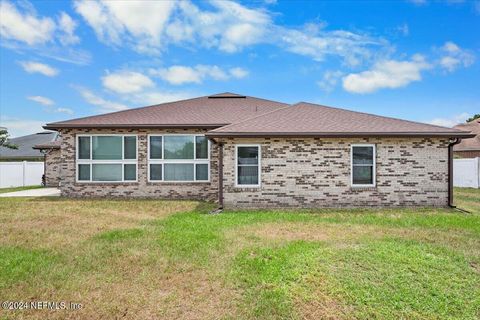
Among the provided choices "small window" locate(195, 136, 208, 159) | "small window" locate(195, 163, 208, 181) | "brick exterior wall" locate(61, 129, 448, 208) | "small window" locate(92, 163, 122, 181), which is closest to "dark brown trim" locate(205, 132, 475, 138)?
"brick exterior wall" locate(61, 129, 448, 208)

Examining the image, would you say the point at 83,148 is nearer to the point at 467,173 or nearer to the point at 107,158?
the point at 107,158

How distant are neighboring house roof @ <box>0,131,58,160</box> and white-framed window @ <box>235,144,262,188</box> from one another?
951 inches

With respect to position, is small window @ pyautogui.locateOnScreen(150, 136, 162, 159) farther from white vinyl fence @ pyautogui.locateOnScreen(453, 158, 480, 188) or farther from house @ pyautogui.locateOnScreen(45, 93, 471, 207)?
white vinyl fence @ pyautogui.locateOnScreen(453, 158, 480, 188)

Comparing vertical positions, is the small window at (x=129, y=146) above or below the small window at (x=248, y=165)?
above

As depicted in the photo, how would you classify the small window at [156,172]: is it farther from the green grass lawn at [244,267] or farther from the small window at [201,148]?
the green grass lawn at [244,267]

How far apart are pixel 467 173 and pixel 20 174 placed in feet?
93.8

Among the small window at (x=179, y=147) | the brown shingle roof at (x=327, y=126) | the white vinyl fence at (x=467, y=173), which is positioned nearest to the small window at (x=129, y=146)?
the small window at (x=179, y=147)

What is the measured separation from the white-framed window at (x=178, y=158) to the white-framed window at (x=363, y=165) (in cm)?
603

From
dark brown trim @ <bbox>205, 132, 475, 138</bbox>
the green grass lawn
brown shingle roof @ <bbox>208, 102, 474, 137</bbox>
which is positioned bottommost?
the green grass lawn

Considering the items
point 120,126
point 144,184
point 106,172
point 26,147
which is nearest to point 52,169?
point 106,172

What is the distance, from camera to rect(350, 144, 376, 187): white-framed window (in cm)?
1116

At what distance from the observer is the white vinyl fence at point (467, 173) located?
1801 cm

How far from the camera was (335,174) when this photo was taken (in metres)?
11.1

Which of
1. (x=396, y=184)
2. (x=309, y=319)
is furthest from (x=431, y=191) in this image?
(x=309, y=319)
